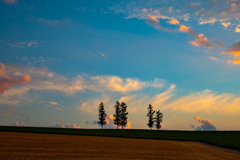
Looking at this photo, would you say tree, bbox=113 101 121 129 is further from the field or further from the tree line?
the field

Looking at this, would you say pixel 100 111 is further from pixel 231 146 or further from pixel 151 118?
pixel 231 146

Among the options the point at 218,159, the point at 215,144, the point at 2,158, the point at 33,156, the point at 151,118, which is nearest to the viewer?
the point at 2,158

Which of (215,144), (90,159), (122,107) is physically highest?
→ (122,107)

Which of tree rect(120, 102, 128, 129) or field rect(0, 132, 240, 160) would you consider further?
tree rect(120, 102, 128, 129)

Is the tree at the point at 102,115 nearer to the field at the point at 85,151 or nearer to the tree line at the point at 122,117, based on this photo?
the tree line at the point at 122,117

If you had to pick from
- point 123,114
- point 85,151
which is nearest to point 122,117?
point 123,114

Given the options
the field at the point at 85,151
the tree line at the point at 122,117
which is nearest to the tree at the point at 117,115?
the tree line at the point at 122,117

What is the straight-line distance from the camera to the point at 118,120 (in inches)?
3418

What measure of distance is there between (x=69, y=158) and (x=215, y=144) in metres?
27.8

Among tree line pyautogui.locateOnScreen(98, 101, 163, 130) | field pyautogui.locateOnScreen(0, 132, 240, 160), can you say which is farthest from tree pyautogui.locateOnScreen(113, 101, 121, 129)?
field pyautogui.locateOnScreen(0, 132, 240, 160)

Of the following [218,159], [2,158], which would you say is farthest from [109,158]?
[218,159]

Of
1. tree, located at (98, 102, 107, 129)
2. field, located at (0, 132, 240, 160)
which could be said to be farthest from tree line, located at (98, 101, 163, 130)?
field, located at (0, 132, 240, 160)

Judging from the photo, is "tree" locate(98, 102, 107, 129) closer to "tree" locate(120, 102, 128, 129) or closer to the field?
"tree" locate(120, 102, 128, 129)

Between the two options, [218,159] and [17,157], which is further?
[218,159]
